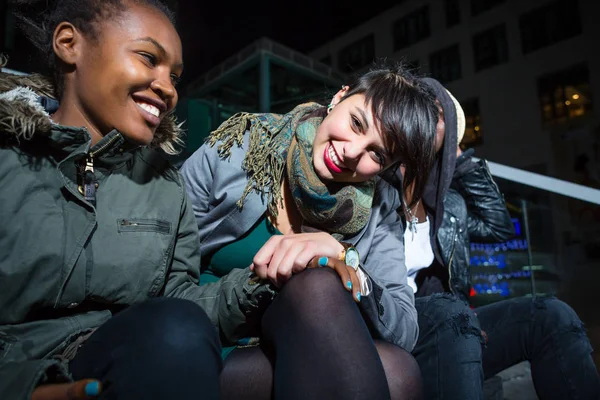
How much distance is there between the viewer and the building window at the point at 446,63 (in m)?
15.5

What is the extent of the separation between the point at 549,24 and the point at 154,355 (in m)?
16.0

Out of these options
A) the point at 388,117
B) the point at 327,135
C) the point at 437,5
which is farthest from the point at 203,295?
the point at 437,5

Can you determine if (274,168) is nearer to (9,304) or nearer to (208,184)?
(208,184)

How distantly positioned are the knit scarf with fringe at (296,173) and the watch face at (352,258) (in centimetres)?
36

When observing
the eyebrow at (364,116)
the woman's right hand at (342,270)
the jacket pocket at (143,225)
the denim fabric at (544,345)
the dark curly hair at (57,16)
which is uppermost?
the dark curly hair at (57,16)

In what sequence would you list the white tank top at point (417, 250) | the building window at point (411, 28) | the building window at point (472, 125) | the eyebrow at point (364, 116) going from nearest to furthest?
the eyebrow at point (364, 116) → the white tank top at point (417, 250) → the building window at point (472, 125) → the building window at point (411, 28)

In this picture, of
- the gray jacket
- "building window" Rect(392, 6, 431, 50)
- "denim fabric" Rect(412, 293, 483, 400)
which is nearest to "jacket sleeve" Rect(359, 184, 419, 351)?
the gray jacket

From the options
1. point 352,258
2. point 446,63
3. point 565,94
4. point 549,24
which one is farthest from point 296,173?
point 446,63

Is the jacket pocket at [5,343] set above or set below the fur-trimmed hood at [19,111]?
below

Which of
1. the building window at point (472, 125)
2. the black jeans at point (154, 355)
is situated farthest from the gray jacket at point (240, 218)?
the building window at point (472, 125)

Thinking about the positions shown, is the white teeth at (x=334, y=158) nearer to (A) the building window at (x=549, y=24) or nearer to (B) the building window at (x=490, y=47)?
(A) the building window at (x=549, y=24)

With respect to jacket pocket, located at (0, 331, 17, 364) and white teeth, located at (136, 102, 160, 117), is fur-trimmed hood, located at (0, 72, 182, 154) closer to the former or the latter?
white teeth, located at (136, 102, 160, 117)

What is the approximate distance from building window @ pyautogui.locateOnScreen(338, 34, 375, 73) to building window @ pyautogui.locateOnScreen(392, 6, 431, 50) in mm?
1147

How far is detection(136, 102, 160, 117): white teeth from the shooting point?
3.54 feet
